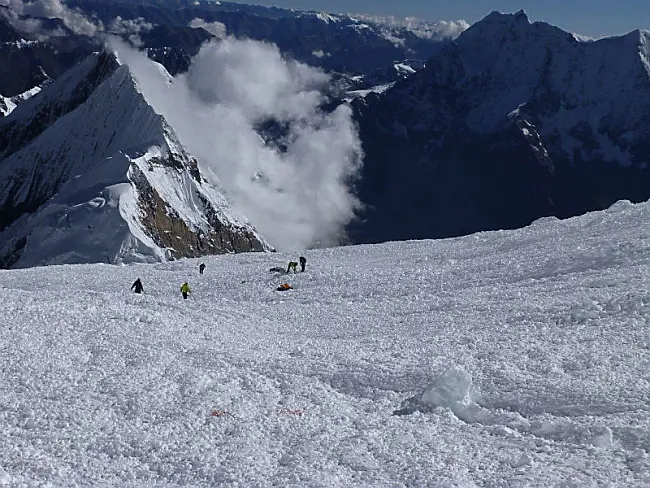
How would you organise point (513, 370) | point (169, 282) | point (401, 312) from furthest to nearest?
point (169, 282)
point (401, 312)
point (513, 370)

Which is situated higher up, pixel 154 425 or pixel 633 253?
pixel 633 253

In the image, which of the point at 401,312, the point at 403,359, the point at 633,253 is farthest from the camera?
the point at 633,253

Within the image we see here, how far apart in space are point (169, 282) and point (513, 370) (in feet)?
90.8

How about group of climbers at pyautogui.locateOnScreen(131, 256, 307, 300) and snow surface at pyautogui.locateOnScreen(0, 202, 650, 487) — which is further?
group of climbers at pyautogui.locateOnScreen(131, 256, 307, 300)

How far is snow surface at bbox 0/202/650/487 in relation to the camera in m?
17.1

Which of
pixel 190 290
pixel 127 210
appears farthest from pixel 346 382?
pixel 127 210

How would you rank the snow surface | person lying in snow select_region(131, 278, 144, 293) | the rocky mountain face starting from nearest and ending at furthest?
the snow surface < person lying in snow select_region(131, 278, 144, 293) < the rocky mountain face

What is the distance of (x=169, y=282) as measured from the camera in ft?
148

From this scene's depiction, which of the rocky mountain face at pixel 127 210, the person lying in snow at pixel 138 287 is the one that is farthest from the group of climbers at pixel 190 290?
the rocky mountain face at pixel 127 210

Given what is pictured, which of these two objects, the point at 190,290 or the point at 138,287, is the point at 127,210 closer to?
the point at 138,287

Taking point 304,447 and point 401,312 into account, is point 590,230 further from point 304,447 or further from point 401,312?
point 304,447

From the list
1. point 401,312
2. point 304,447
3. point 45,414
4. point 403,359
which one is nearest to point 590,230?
point 401,312

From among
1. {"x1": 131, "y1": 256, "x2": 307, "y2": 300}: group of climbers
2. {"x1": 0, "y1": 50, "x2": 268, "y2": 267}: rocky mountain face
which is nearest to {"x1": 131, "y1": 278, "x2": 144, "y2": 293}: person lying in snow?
{"x1": 131, "y1": 256, "x2": 307, "y2": 300}: group of climbers

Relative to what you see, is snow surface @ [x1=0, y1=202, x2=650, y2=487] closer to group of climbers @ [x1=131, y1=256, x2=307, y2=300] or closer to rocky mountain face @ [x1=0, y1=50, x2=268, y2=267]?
group of climbers @ [x1=131, y1=256, x2=307, y2=300]
